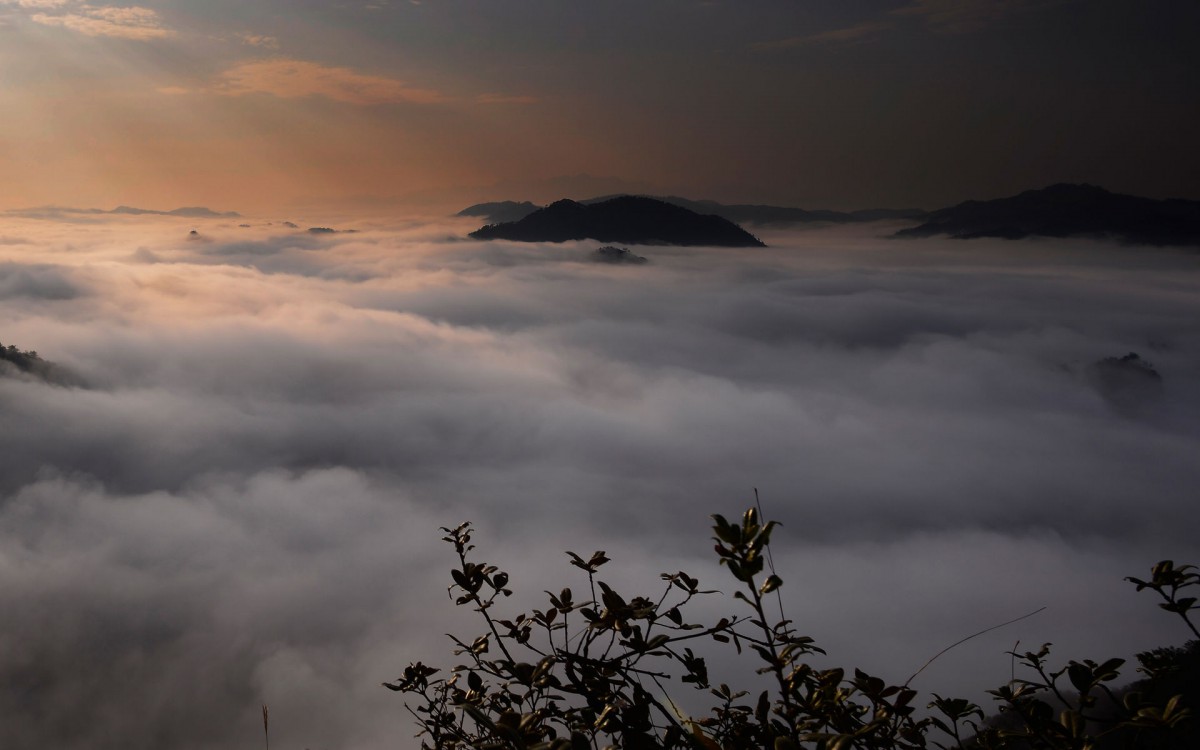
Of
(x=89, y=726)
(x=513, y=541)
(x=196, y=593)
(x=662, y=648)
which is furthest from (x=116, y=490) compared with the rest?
(x=662, y=648)

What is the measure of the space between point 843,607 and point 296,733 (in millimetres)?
119517

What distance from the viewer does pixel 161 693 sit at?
133 metres

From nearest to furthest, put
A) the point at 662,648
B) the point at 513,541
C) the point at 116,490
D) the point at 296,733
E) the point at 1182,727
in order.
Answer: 1. the point at 1182,727
2. the point at 662,648
3. the point at 296,733
4. the point at 513,541
5. the point at 116,490

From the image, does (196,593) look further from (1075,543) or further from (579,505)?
(1075,543)

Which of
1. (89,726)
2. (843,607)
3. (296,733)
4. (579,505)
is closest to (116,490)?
(89,726)

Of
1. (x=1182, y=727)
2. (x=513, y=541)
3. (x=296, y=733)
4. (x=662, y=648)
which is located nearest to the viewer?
(x=1182, y=727)

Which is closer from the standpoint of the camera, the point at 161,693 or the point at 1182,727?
the point at 1182,727

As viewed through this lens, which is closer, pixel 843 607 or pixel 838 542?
pixel 843 607

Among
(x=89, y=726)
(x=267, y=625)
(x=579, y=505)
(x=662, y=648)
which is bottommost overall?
(x=89, y=726)

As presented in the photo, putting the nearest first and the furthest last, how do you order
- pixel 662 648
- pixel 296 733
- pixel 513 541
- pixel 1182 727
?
pixel 1182 727
pixel 662 648
pixel 296 733
pixel 513 541

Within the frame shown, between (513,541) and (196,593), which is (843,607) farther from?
(196,593)

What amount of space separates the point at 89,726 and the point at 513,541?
87638 mm

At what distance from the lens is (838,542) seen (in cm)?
19075

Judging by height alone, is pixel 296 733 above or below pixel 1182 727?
below
